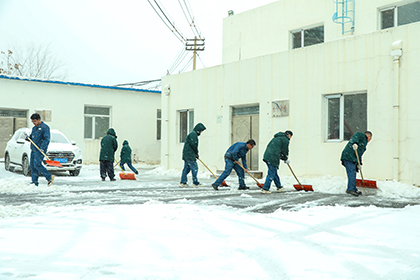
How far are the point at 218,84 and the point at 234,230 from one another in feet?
37.3

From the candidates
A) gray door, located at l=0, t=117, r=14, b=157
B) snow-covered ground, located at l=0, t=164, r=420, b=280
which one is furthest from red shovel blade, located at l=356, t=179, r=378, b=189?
gray door, located at l=0, t=117, r=14, b=157

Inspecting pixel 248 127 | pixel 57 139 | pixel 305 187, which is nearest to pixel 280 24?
pixel 248 127

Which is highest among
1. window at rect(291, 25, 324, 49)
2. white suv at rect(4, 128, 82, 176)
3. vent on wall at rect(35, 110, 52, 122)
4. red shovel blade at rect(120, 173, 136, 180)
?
window at rect(291, 25, 324, 49)

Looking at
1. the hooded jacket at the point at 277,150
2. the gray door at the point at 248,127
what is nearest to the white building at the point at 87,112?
the gray door at the point at 248,127

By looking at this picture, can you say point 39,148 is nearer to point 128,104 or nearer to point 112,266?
point 112,266

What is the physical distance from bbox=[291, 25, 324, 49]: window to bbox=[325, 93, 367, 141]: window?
16.5 feet

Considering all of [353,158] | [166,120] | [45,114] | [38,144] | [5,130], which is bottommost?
[353,158]

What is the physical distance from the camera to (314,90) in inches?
523

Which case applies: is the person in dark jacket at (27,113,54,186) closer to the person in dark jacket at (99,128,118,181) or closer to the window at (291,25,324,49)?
the person in dark jacket at (99,128,118,181)

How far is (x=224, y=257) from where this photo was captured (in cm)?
436

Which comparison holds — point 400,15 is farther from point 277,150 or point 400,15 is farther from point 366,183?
point 277,150

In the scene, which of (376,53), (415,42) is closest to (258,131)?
(376,53)

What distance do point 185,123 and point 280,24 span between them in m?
5.97

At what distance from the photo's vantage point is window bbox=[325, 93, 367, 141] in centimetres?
1231
